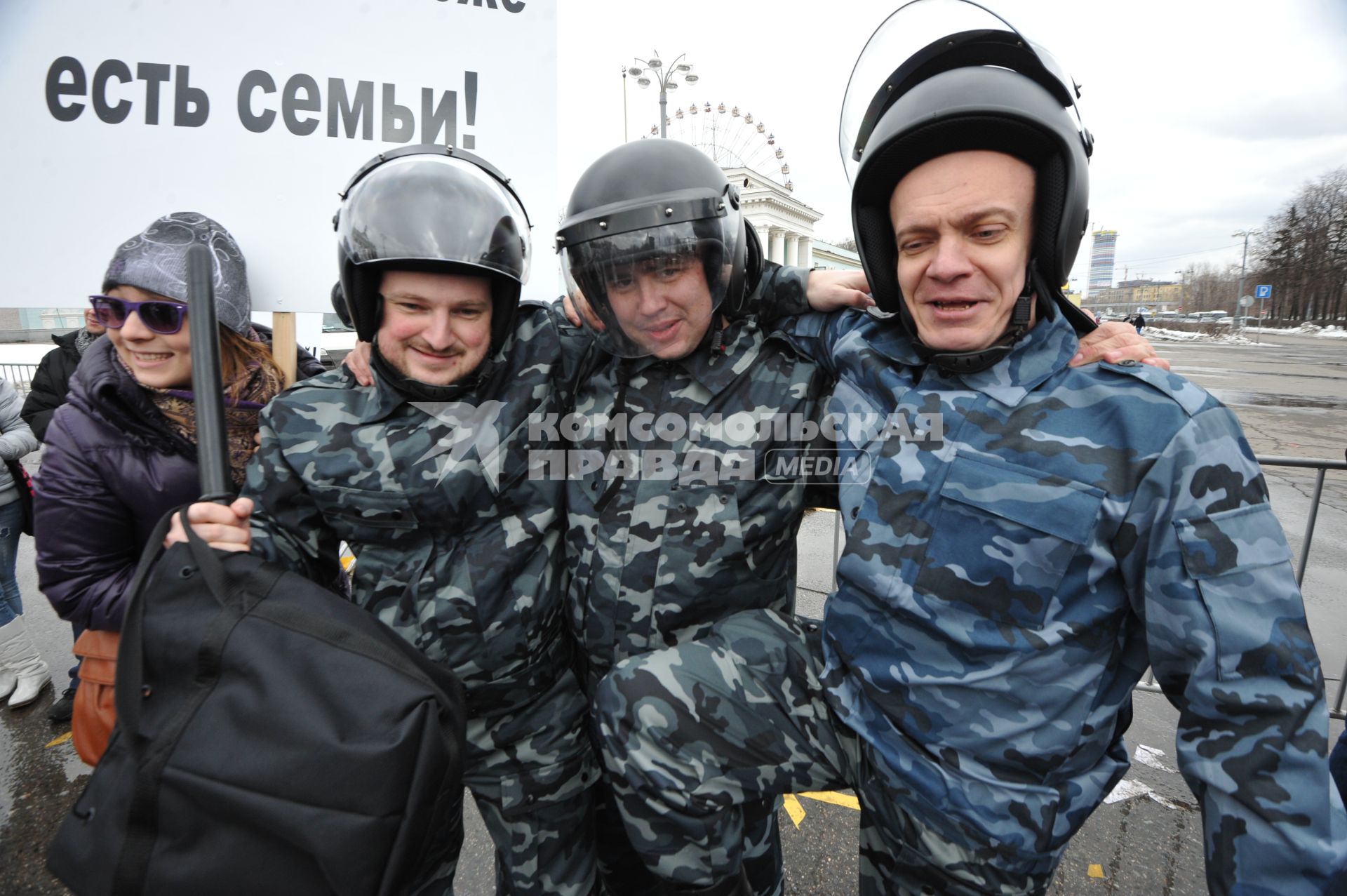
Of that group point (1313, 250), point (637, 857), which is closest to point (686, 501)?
point (637, 857)

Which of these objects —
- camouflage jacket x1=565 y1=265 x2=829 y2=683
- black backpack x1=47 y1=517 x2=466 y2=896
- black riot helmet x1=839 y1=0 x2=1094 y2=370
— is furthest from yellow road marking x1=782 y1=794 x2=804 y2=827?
black riot helmet x1=839 y1=0 x2=1094 y2=370

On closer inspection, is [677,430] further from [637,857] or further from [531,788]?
[637,857]

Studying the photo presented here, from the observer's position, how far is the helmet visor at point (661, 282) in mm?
1672

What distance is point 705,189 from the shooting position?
1.72 metres

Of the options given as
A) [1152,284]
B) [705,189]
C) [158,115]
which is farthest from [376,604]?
[1152,284]

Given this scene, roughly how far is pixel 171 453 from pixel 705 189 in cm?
171

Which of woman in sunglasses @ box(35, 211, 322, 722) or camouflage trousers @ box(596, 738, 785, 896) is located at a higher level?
woman in sunglasses @ box(35, 211, 322, 722)

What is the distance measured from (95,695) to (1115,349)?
268 cm

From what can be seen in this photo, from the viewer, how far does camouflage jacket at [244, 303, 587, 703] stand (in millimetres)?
1509

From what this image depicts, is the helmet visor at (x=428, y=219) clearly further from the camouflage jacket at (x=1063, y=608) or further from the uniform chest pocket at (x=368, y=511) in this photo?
the camouflage jacket at (x=1063, y=608)

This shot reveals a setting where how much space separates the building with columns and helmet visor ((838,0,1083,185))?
23797mm

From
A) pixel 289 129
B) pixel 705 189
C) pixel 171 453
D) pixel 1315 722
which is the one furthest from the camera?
pixel 289 129

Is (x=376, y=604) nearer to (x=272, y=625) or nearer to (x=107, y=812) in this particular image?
(x=272, y=625)
